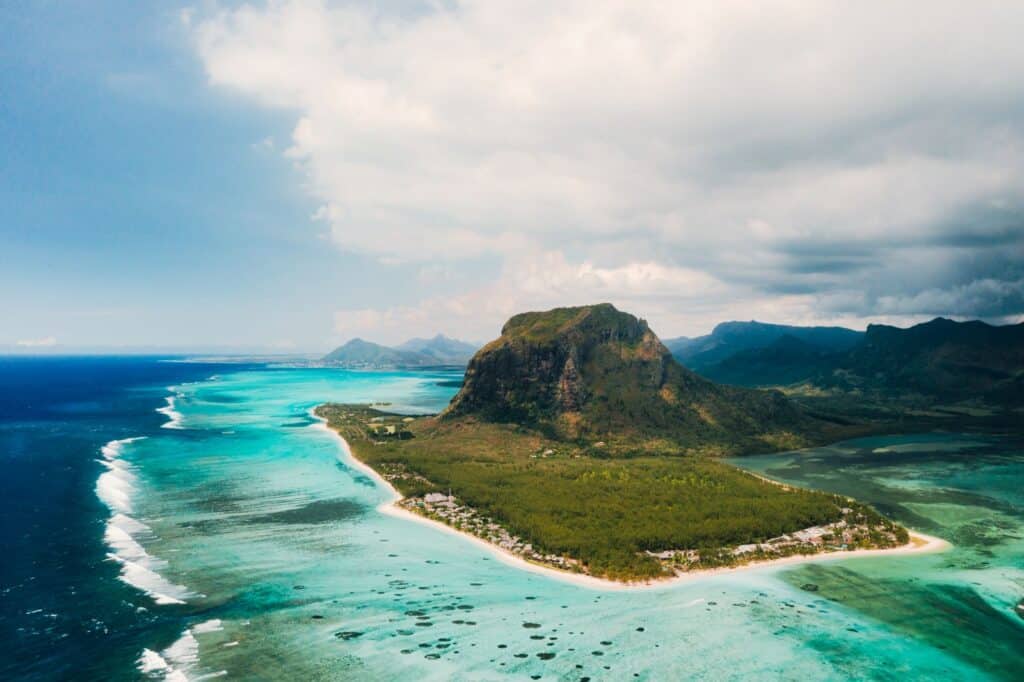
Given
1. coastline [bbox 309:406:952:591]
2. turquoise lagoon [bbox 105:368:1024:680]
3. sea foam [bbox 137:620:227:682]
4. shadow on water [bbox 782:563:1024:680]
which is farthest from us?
coastline [bbox 309:406:952:591]

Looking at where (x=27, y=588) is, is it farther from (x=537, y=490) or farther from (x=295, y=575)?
(x=537, y=490)

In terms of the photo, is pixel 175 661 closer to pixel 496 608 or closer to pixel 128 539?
pixel 496 608

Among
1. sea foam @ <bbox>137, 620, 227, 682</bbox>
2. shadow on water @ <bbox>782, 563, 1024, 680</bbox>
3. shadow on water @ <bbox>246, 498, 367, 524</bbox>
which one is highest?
sea foam @ <bbox>137, 620, 227, 682</bbox>

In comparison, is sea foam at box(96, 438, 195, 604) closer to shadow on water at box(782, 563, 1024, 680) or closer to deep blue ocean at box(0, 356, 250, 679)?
deep blue ocean at box(0, 356, 250, 679)

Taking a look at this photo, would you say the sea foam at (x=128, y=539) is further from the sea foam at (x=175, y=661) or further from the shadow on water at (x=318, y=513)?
the shadow on water at (x=318, y=513)

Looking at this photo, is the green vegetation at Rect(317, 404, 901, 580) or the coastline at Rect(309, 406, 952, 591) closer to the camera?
the coastline at Rect(309, 406, 952, 591)

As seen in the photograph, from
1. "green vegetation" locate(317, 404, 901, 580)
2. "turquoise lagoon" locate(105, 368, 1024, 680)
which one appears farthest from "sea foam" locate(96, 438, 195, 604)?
"green vegetation" locate(317, 404, 901, 580)

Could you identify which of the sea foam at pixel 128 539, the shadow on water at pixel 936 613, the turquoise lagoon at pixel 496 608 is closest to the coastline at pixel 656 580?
the turquoise lagoon at pixel 496 608
